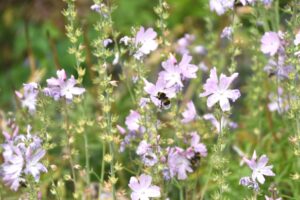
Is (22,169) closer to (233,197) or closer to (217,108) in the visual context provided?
(217,108)

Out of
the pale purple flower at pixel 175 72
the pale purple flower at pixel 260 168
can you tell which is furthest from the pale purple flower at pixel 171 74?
the pale purple flower at pixel 260 168

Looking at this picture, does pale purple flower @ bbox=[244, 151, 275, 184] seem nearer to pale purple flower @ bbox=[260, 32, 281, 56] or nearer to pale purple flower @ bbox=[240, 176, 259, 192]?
pale purple flower @ bbox=[240, 176, 259, 192]

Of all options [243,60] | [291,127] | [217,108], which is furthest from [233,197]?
[243,60]

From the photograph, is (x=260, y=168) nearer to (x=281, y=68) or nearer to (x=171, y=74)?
(x=171, y=74)

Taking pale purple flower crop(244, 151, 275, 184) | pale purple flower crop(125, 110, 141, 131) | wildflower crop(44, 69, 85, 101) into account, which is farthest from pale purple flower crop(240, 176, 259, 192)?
wildflower crop(44, 69, 85, 101)

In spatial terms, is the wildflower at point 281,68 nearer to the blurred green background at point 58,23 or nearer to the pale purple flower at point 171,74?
the pale purple flower at point 171,74

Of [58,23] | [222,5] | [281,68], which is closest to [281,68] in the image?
[281,68]
